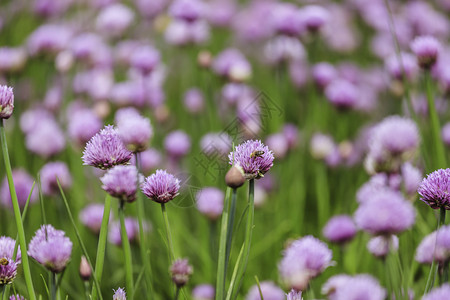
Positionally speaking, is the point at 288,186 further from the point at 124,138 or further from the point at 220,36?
the point at 220,36

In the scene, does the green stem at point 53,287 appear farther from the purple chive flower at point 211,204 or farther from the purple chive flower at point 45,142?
the purple chive flower at point 45,142

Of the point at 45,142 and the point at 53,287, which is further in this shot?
the point at 45,142

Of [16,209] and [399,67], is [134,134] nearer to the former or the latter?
[16,209]

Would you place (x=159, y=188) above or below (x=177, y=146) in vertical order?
below

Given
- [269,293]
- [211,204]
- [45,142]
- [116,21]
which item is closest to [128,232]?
[211,204]

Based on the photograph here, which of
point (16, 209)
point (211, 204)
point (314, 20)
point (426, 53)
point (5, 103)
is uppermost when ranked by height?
point (314, 20)

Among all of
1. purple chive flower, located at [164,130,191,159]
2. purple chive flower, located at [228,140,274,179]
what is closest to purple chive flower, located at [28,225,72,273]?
purple chive flower, located at [228,140,274,179]

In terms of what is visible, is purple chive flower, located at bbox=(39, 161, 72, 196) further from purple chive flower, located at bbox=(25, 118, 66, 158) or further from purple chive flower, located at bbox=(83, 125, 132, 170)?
purple chive flower, located at bbox=(83, 125, 132, 170)
